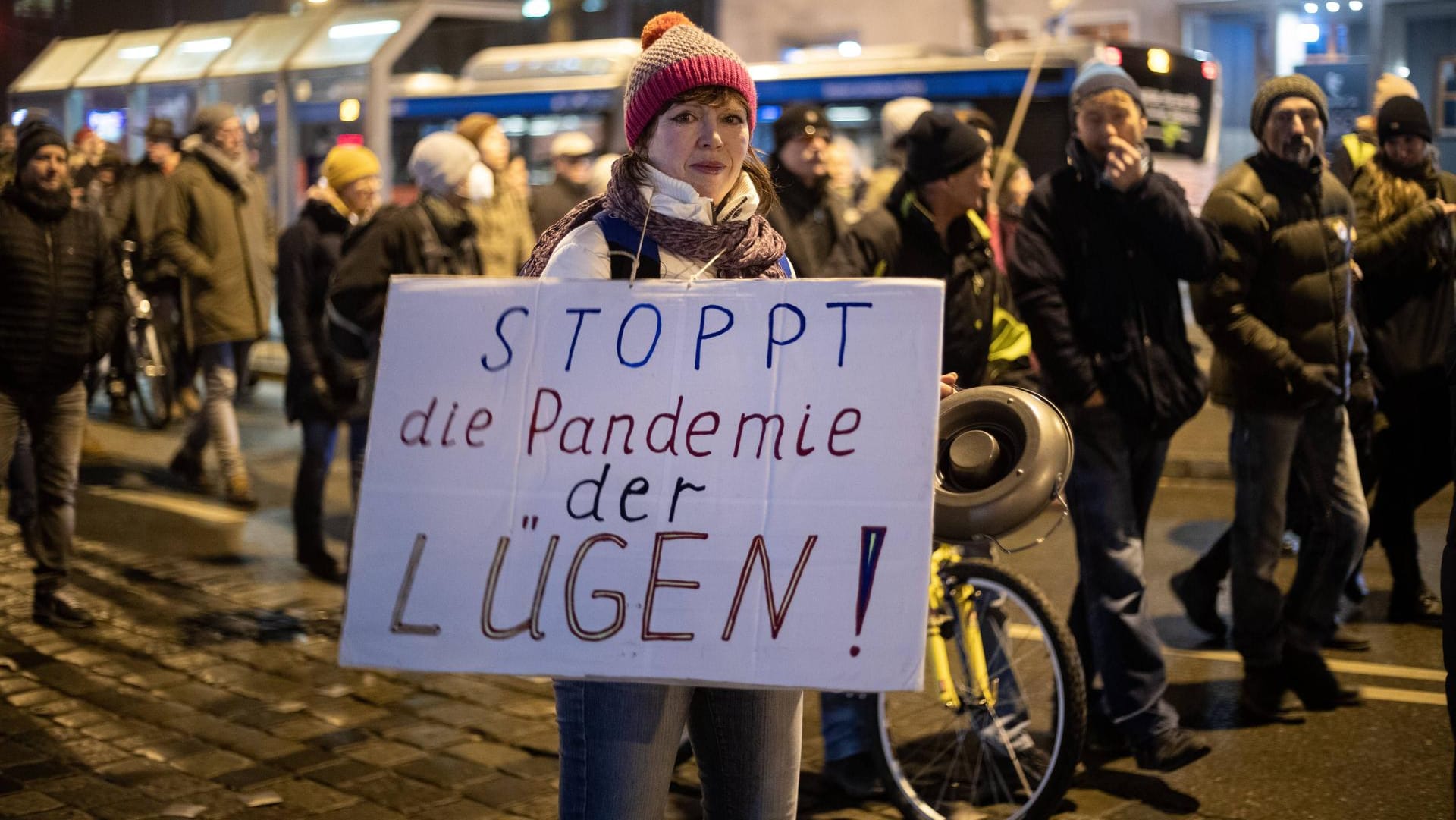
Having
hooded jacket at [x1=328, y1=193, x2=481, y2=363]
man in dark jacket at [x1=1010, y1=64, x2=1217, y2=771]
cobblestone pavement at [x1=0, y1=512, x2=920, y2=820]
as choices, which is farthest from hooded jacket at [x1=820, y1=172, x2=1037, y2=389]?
hooded jacket at [x1=328, y1=193, x2=481, y2=363]

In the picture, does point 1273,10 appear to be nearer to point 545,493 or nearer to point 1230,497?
point 1230,497

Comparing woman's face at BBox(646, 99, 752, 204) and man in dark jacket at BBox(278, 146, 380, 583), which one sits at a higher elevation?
woman's face at BBox(646, 99, 752, 204)

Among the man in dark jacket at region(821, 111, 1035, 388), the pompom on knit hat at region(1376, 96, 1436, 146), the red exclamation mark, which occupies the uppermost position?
the pompom on knit hat at region(1376, 96, 1436, 146)

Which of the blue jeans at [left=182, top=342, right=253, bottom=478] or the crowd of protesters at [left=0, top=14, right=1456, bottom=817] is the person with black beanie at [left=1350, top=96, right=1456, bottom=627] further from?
the blue jeans at [left=182, top=342, right=253, bottom=478]

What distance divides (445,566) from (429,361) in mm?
351

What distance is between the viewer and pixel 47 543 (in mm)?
6711

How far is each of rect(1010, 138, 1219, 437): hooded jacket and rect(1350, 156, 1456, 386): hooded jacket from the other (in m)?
2.23

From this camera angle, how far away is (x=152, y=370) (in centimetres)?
1270

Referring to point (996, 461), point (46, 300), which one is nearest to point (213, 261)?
point (46, 300)

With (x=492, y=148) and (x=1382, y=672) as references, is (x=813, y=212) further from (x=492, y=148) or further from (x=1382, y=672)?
(x=492, y=148)

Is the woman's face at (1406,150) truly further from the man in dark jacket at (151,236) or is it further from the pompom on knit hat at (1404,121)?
the man in dark jacket at (151,236)

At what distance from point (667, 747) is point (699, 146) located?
1028 millimetres

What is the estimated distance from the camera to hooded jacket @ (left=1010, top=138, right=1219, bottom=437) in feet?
16.1

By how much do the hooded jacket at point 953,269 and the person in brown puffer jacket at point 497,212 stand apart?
4478 millimetres
